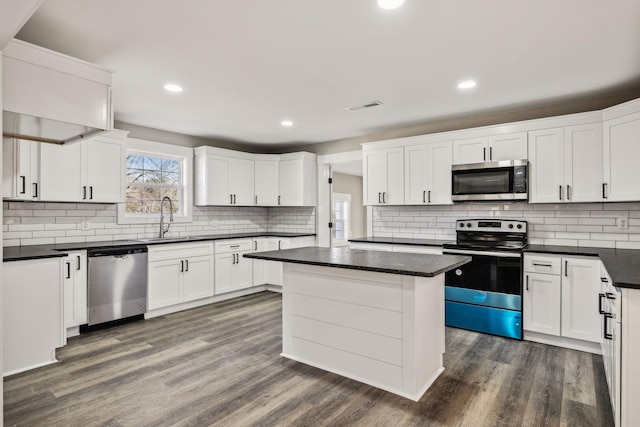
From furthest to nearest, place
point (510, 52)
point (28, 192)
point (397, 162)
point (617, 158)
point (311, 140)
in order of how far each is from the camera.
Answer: point (311, 140), point (397, 162), point (28, 192), point (617, 158), point (510, 52)

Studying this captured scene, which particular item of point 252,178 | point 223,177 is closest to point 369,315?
point 223,177

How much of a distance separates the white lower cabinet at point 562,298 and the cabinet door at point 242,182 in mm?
3976

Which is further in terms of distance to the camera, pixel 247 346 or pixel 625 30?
pixel 247 346

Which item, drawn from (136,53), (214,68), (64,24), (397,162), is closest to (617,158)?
(397,162)

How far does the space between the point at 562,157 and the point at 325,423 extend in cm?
331

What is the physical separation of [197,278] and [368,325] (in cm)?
289

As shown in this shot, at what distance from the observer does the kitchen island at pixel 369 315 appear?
2463 mm

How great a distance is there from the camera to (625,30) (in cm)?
232

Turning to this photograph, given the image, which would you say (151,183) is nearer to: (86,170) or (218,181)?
(218,181)

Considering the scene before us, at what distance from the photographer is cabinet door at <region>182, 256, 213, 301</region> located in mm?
4656

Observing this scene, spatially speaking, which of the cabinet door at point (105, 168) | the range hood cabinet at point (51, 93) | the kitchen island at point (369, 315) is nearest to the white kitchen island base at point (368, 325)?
the kitchen island at point (369, 315)

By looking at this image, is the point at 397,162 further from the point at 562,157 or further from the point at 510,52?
the point at 510,52

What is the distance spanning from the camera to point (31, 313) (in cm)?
289

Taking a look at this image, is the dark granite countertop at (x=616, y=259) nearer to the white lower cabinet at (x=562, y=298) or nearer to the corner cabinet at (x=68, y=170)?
the white lower cabinet at (x=562, y=298)
